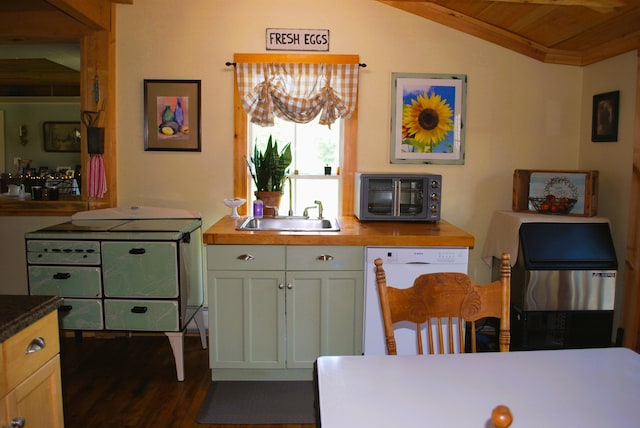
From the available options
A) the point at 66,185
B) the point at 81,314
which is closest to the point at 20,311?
the point at 81,314

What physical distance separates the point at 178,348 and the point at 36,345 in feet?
4.92

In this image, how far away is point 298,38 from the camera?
3.47 metres

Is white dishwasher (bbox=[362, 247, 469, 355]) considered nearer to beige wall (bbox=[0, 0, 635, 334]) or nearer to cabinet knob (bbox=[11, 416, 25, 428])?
beige wall (bbox=[0, 0, 635, 334])

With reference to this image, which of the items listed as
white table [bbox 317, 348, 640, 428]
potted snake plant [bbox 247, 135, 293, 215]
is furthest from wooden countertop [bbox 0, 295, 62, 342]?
potted snake plant [bbox 247, 135, 293, 215]

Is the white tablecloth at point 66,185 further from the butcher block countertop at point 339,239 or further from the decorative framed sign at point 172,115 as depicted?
the butcher block countertop at point 339,239

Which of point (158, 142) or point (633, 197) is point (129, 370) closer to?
point (158, 142)

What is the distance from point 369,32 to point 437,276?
2.32m

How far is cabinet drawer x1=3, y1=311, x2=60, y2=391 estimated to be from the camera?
1.37 meters

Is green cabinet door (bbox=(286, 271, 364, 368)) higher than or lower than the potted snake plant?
lower

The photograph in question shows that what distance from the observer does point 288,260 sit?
2.80 m

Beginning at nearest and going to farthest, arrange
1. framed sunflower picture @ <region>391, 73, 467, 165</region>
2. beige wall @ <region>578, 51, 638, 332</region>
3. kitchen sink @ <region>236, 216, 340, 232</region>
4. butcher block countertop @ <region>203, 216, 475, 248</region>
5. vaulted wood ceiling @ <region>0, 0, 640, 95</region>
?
butcher block countertop @ <region>203, 216, 475, 248</region>
vaulted wood ceiling @ <region>0, 0, 640, 95</region>
beige wall @ <region>578, 51, 638, 332</region>
kitchen sink @ <region>236, 216, 340, 232</region>
framed sunflower picture @ <region>391, 73, 467, 165</region>

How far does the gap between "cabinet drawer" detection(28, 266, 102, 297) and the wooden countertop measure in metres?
1.30

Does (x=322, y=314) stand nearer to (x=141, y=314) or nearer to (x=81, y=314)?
(x=141, y=314)

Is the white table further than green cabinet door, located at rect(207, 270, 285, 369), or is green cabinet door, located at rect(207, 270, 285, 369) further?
green cabinet door, located at rect(207, 270, 285, 369)
